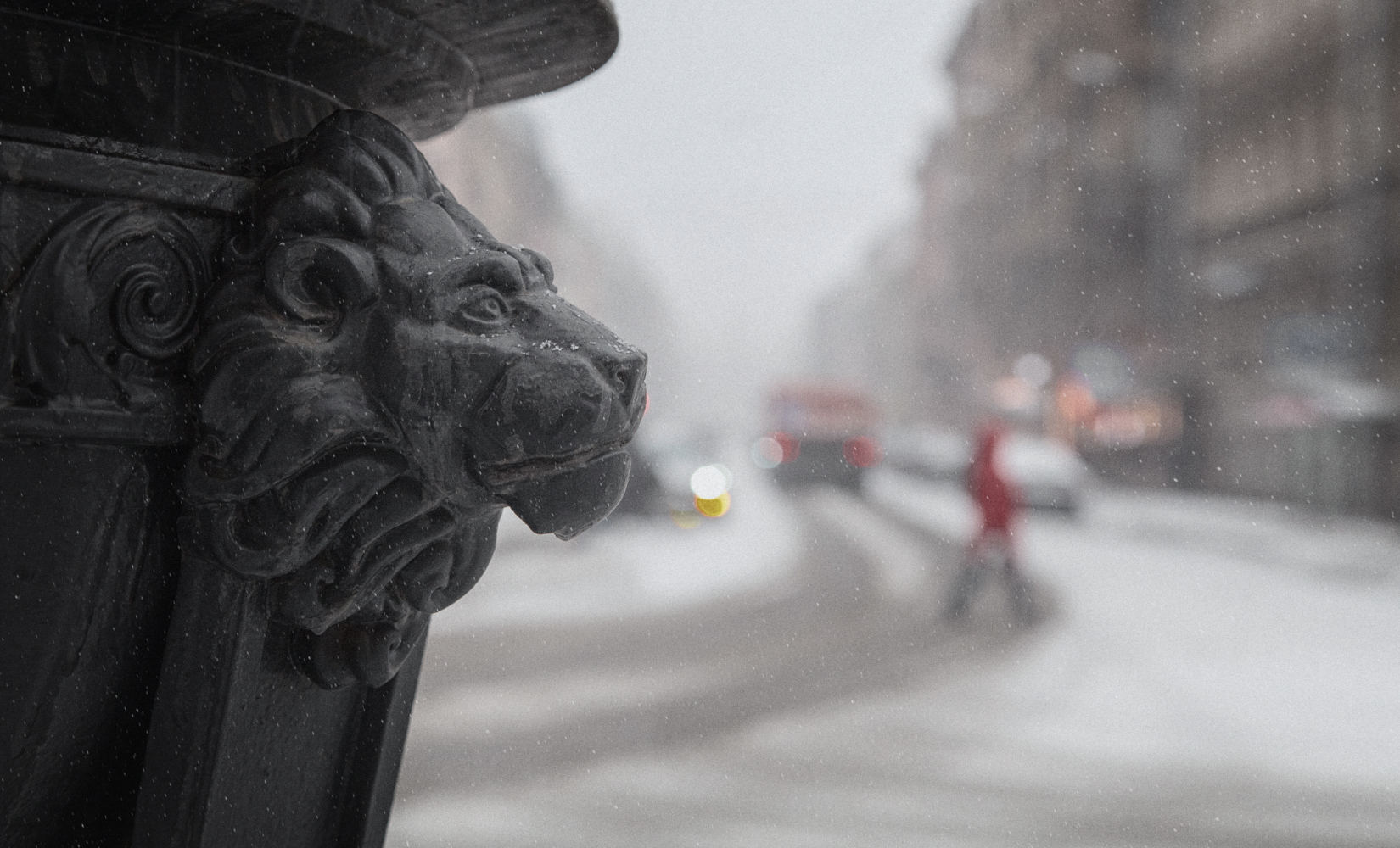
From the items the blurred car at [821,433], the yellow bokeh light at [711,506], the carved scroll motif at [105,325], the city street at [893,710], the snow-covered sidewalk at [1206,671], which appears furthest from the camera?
the blurred car at [821,433]

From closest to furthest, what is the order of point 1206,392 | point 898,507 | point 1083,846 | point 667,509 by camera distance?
point 1083,846
point 667,509
point 898,507
point 1206,392

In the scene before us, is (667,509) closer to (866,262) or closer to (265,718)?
(265,718)

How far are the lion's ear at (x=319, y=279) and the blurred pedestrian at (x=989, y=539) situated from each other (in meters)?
6.19

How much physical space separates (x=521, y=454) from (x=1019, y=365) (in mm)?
27913

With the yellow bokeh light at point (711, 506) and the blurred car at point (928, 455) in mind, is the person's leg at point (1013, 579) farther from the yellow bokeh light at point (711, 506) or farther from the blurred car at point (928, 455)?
the blurred car at point (928, 455)

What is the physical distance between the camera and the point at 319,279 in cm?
121

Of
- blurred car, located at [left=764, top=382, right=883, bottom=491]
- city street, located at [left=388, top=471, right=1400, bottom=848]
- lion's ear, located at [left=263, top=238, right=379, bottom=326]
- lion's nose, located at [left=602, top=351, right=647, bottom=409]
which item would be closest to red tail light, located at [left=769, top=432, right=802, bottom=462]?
blurred car, located at [left=764, top=382, right=883, bottom=491]

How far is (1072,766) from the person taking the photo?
13.3 ft

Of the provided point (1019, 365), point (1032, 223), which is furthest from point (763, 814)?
point (1032, 223)

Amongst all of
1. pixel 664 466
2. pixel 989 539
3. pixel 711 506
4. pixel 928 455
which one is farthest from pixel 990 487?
pixel 928 455

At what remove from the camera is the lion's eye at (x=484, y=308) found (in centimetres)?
125

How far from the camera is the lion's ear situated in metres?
1.19

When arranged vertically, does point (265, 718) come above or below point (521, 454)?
below

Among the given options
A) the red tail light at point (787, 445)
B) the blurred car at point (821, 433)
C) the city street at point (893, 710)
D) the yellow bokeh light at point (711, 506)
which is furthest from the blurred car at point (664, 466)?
the red tail light at point (787, 445)
